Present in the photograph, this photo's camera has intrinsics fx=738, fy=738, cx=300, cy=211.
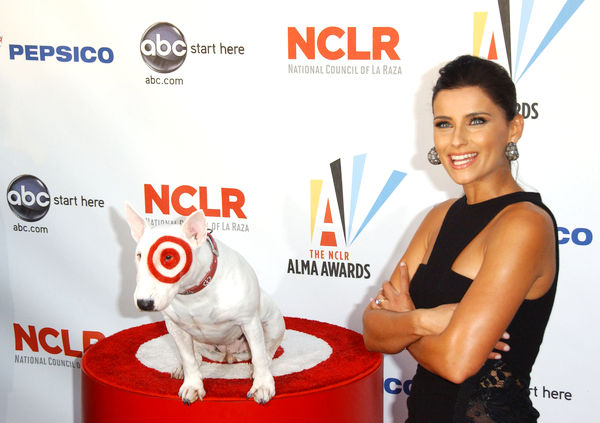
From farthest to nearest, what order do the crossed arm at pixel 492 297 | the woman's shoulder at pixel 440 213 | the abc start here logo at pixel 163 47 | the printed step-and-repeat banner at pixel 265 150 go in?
the abc start here logo at pixel 163 47 → the printed step-and-repeat banner at pixel 265 150 → the woman's shoulder at pixel 440 213 → the crossed arm at pixel 492 297

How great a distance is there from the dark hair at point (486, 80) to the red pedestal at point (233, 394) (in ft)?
2.46

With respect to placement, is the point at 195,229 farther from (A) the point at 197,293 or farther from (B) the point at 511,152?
(B) the point at 511,152

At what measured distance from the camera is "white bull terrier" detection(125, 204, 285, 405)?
155 cm

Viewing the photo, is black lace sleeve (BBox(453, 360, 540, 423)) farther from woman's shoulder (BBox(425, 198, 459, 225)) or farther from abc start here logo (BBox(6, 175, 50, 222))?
abc start here logo (BBox(6, 175, 50, 222))

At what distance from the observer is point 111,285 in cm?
306

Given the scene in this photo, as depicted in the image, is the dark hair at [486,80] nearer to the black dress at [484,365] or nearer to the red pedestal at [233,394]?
the black dress at [484,365]

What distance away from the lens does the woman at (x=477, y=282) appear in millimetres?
1393

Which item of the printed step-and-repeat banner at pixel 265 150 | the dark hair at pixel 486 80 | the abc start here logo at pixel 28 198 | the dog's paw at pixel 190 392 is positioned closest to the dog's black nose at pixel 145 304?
the dog's paw at pixel 190 392

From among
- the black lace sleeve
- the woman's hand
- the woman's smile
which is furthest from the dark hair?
the black lace sleeve

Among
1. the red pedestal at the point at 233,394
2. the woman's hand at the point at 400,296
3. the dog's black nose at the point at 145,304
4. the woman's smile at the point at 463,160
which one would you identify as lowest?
the red pedestal at the point at 233,394

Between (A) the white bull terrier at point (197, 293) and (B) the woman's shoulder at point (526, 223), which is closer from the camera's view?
(B) the woman's shoulder at point (526, 223)

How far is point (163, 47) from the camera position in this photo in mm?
2846

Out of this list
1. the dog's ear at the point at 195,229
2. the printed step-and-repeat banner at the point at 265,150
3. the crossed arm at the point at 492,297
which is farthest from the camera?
the printed step-and-repeat banner at the point at 265,150

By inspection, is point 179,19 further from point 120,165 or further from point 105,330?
point 105,330
